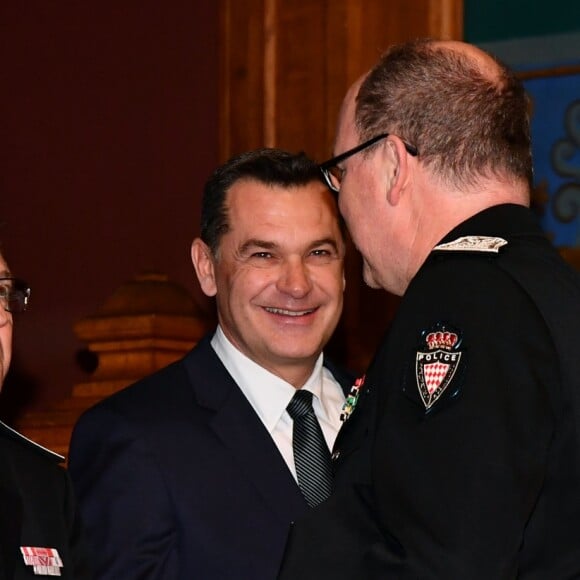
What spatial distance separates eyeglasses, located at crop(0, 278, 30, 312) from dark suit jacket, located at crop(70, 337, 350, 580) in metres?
0.34

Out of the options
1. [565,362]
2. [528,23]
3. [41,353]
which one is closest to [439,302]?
[565,362]

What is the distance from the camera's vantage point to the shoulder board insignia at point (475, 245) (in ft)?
6.20

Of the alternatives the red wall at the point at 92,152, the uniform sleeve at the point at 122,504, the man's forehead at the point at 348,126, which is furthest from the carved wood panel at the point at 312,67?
the man's forehead at the point at 348,126

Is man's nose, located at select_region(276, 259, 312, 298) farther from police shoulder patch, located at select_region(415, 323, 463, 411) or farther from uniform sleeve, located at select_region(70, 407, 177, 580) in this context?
police shoulder patch, located at select_region(415, 323, 463, 411)

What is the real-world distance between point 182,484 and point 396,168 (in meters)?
0.99

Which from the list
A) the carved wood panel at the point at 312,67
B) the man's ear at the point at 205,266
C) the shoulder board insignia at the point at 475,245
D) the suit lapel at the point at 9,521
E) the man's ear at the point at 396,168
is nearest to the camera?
the shoulder board insignia at the point at 475,245

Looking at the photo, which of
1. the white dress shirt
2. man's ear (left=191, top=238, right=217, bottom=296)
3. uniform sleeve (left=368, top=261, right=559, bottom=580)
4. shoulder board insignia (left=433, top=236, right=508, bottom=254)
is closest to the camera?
uniform sleeve (left=368, top=261, right=559, bottom=580)

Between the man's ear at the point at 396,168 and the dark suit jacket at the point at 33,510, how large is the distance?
943 mm

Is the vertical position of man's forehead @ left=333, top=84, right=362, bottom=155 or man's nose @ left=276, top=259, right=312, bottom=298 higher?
man's forehead @ left=333, top=84, right=362, bottom=155

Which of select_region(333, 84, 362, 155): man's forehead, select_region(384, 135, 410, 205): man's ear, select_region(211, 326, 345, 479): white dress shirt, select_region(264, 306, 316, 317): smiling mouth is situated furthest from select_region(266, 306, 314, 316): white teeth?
select_region(384, 135, 410, 205): man's ear

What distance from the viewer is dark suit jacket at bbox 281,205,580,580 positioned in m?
1.74

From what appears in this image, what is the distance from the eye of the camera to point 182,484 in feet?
9.12

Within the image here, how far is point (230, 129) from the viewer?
489 centimetres

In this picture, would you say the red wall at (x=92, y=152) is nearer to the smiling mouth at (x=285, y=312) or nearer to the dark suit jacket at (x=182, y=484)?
the smiling mouth at (x=285, y=312)
